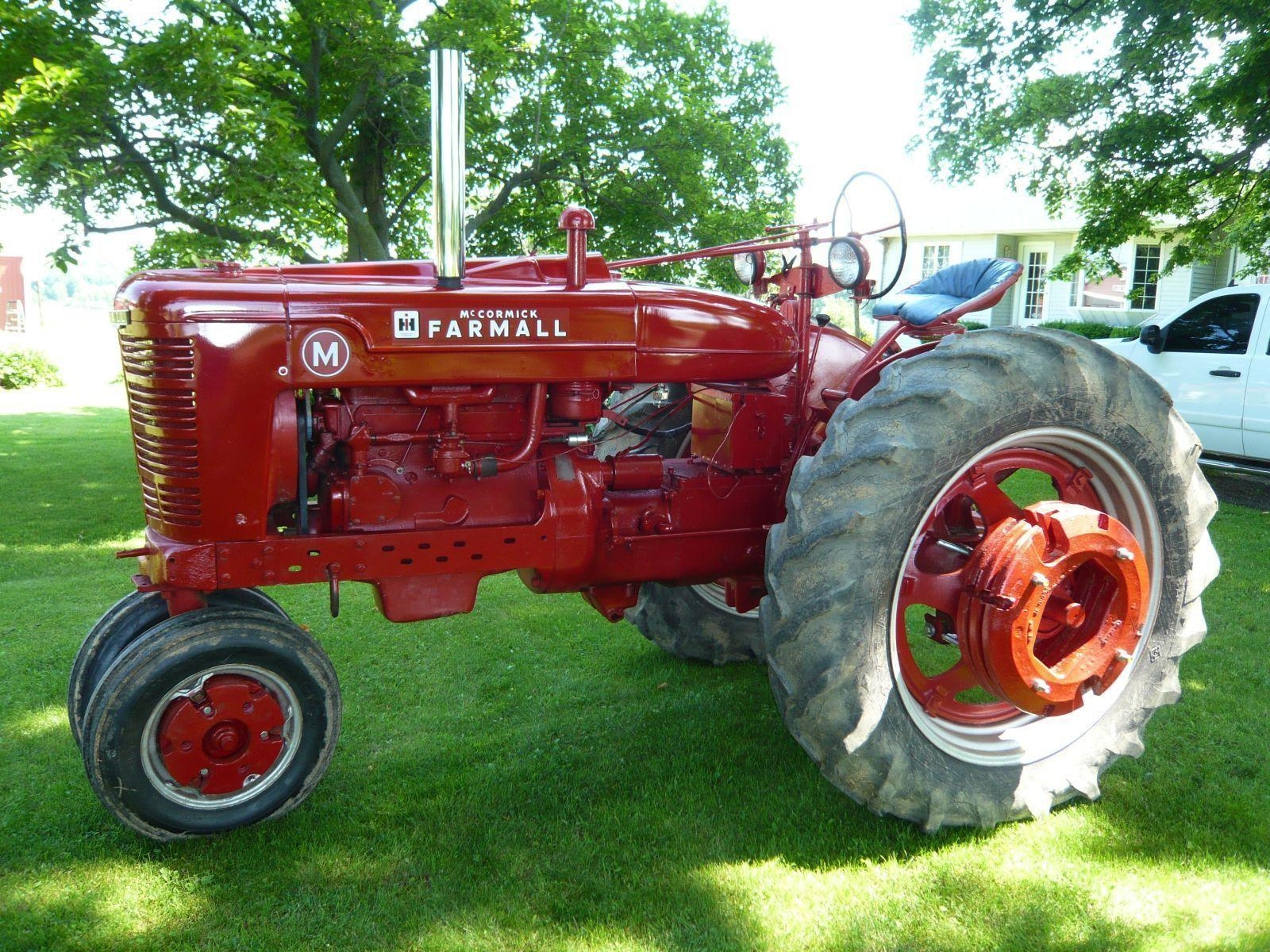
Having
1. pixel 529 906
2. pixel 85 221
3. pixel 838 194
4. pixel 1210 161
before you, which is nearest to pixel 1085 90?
pixel 1210 161

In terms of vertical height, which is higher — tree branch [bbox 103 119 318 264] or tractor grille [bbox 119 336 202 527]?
tree branch [bbox 103 119 318 264]

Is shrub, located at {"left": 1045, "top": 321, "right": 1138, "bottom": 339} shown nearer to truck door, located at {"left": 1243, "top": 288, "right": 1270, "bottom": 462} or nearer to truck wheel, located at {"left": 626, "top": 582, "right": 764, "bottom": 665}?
truck door, located at {"left": 1243, "top": 288, "right": 1270, "bottom": 462}

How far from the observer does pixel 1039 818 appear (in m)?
2.93

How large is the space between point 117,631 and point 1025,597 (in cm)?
262

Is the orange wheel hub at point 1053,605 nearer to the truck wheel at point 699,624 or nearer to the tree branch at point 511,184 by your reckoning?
the truck wheel at point 699,624

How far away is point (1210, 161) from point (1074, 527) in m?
8.63

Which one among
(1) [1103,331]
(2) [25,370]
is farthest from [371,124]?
(2) [25,370]

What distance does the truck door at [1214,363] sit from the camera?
7965 millimetres

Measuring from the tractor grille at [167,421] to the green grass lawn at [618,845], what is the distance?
97 centimetres

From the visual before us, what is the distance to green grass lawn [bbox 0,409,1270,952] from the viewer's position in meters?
2.44

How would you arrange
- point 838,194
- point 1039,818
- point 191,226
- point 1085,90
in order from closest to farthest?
1. point 1039,818
2. point 838,194
3. point 191,226
4. point 1085,90

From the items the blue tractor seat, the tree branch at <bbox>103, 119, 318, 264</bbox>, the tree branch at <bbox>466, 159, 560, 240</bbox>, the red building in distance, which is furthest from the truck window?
the red building in distance

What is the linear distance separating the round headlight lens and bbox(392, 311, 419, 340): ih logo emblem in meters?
1.53

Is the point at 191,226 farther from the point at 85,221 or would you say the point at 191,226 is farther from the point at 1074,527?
the point at 1074,527
